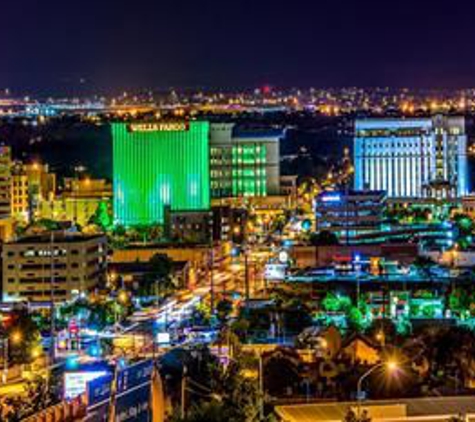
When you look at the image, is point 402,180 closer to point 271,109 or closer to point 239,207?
point 239,207

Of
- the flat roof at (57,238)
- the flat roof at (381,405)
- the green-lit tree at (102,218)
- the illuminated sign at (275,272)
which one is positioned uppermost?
the green-lit tree at (102,218)

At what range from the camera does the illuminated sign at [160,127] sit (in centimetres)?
4119

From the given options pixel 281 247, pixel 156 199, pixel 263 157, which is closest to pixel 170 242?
pixel 281 247

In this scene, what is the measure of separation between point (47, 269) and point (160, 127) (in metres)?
15.8

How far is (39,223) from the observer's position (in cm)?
3569

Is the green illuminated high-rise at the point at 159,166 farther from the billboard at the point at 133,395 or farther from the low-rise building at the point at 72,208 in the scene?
the billboard at the point at 133,395

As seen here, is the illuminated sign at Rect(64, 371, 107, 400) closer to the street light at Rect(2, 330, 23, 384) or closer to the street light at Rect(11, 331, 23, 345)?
the street light at Rect(2, 330, 23, 384)

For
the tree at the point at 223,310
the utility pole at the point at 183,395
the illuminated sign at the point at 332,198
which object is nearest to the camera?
the utility pole at the point at 183,395

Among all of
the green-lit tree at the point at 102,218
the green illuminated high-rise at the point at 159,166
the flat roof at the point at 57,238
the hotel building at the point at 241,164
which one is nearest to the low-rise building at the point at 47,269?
the flat roof at the point at 57,238

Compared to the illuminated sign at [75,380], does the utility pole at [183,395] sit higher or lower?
lower

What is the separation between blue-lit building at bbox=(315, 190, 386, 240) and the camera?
33.7 metres

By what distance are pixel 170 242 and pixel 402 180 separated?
16.5 meters

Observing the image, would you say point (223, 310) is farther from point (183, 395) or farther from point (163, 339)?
point (183, 395)

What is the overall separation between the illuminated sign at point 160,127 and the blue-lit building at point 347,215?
8303mm
